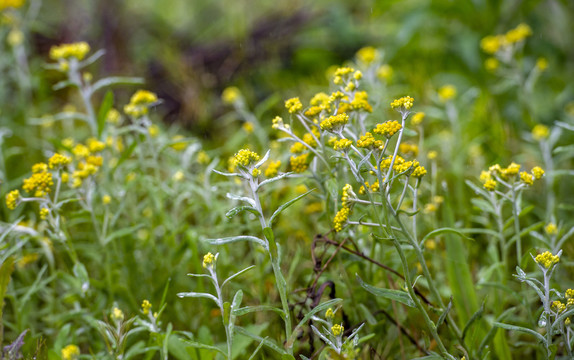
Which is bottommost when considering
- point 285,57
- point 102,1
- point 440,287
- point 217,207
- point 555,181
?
point 440,287

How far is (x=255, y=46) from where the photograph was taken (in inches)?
174

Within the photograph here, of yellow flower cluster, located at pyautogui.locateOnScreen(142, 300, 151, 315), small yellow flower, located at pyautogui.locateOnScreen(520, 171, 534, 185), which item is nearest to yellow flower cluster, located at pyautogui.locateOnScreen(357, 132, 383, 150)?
small yellow flower, located at pyautogui.locateOnScreen(520, 171, 534, 185)

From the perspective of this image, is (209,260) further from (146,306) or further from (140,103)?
(140,103)

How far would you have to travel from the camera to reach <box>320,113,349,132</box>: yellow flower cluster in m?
1.20

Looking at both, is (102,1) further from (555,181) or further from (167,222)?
(555,181)

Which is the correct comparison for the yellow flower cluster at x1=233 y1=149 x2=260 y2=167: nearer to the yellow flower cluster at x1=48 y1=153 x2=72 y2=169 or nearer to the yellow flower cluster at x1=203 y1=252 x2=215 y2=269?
the yellow flower cluster at x1=203 y1=252 x2=215 y2=269

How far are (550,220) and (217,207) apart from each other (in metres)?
1.23

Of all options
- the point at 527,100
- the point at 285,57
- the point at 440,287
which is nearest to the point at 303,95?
the point at 285,57

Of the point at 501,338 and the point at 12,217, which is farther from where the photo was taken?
the point at 12,217

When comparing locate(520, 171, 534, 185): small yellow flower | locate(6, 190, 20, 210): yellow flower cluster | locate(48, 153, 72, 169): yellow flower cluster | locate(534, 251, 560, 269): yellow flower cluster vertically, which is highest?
locate(48, 153, 72, 169): yellow flower cluster

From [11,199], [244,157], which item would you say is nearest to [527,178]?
[244,157]

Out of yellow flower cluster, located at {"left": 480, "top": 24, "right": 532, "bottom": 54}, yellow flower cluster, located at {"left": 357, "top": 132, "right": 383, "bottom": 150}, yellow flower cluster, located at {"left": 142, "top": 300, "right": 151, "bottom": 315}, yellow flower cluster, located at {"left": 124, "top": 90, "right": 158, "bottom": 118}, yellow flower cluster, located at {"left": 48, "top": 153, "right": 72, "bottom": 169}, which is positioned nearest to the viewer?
yellow flower cluster, located at {"left": 357, "top": 132, "right": 383, "bottom": 150}

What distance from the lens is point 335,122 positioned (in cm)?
121

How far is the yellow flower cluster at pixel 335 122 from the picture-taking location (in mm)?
1203
